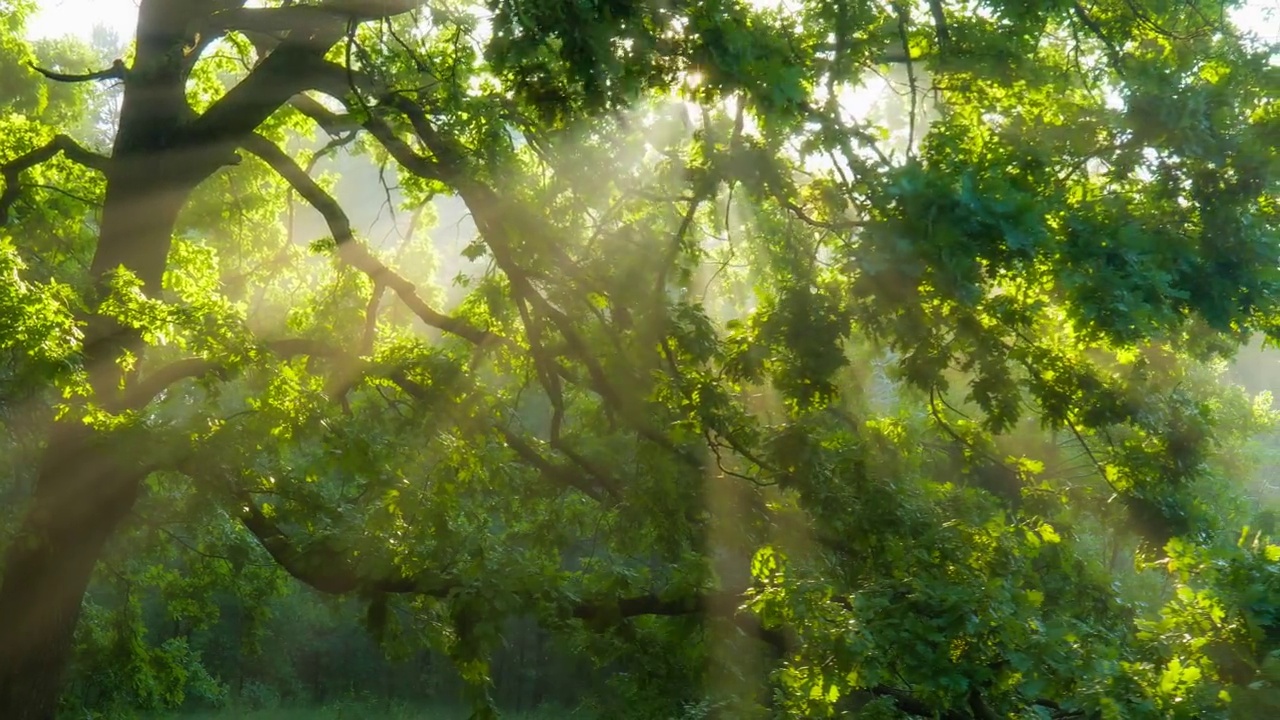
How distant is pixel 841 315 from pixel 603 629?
11.5 ft

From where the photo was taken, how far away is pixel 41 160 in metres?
10.1

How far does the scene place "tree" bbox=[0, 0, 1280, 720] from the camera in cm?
655

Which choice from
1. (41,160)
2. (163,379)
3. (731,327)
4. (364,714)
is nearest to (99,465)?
(163,379)

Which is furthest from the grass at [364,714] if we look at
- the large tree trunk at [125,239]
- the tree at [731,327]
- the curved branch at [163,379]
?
the curved branch at [163,379]

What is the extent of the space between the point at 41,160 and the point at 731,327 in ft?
19.1

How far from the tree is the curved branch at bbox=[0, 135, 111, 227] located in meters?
0.04

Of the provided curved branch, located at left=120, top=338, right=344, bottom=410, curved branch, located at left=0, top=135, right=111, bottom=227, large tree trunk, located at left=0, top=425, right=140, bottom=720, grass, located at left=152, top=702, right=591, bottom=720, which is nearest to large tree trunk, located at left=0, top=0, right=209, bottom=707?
large tree trunk, located at left=0, top=425, right=140, bottom=720

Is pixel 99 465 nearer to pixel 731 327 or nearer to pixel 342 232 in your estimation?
pixel 342 232

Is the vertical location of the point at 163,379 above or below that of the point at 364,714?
below

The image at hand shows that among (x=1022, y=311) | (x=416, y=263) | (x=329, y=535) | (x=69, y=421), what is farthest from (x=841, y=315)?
(x=416, y=263)

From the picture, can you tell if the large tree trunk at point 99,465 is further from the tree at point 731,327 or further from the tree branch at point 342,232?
the tree branch at point 342,232

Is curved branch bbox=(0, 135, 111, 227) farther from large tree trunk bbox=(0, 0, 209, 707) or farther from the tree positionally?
large tree trunk bbox=(0, 0, 209, 707)

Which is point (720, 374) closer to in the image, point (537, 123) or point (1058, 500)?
point (537, 123)

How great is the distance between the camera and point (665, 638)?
10359mm
